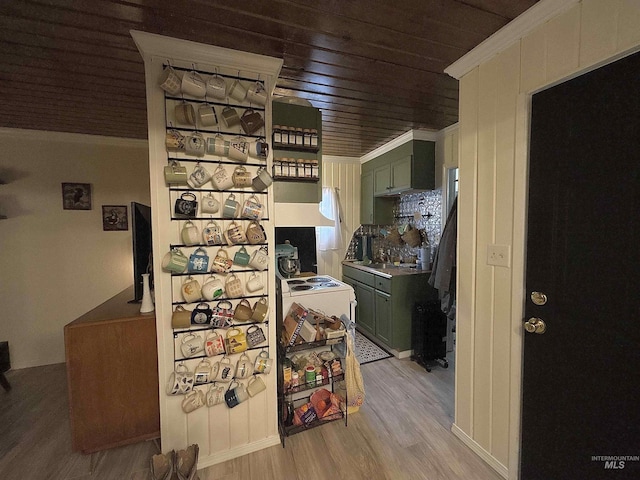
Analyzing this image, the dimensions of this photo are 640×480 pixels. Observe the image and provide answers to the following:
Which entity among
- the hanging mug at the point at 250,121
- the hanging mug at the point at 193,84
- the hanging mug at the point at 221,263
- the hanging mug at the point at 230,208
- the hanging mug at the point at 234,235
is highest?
the hanging mug at the point at 193,84

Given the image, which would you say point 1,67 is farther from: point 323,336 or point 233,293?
point 323,336

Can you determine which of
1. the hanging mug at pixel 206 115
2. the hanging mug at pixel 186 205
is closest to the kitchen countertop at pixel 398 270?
the hanging mug at pixel 186 205

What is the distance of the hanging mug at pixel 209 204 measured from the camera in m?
1.42

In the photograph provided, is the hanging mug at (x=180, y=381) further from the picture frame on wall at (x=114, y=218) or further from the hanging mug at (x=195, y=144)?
the picture frame on wall at (x=114, y=218)

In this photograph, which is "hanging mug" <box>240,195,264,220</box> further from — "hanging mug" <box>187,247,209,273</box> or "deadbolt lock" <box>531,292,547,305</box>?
"deadbolt lock" <box>531,292,547,305</box>

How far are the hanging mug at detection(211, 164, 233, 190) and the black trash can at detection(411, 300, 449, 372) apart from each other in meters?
2.17

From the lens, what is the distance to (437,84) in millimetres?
1877

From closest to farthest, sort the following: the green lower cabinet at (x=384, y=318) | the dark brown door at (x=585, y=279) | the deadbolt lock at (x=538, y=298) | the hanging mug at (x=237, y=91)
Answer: the dark brown door at (x=585, y=279) < the deadbolt lock at (x=538, y=298) < the hanging mug at (x=237, y=91) < the green lower cabinet at (x=384, y=318)

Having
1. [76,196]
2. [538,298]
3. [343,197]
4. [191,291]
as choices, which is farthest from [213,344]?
[343,197]

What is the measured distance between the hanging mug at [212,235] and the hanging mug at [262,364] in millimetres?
715

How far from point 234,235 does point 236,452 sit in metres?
1.29

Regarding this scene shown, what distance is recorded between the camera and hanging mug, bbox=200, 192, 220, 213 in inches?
56.0

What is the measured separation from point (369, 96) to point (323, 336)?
5.88 ft

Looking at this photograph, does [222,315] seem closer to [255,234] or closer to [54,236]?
[255,234]
